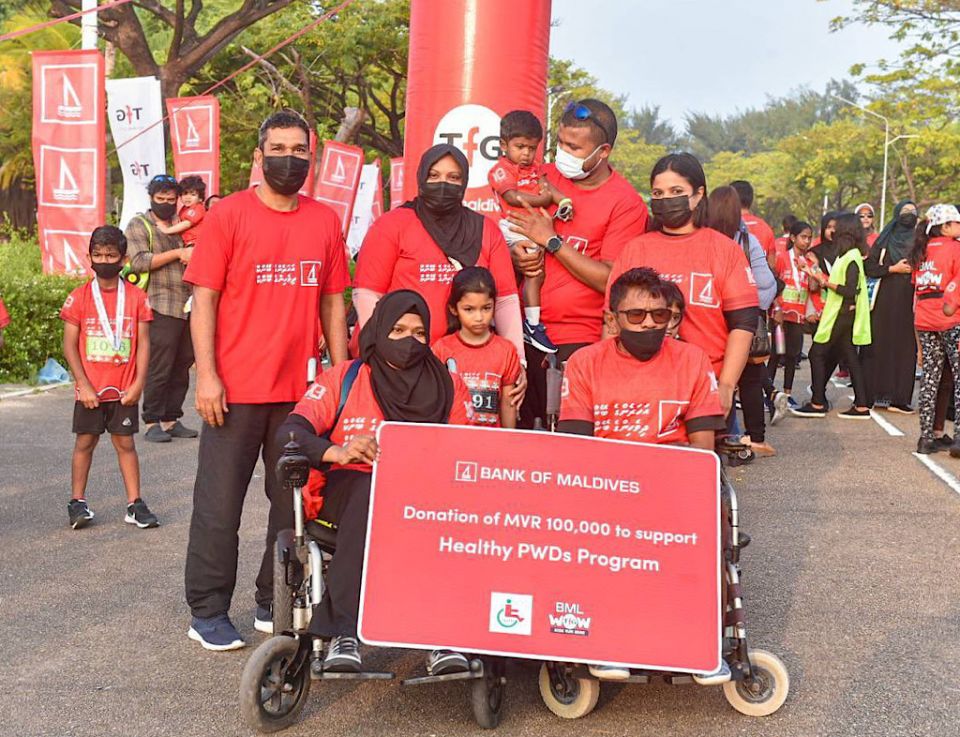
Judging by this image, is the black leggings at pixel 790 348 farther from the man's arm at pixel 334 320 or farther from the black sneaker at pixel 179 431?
the man's arm at pixel 334 320

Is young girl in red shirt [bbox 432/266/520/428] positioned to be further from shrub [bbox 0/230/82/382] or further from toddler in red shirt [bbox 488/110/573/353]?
shrub [bbox 0/230/82/382]

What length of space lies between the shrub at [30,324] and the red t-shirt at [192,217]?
145 inches

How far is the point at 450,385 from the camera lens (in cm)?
486

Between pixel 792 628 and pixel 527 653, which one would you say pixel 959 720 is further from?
pixel 527 653

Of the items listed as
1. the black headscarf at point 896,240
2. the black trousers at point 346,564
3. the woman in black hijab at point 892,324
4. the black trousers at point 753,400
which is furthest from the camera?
the woman in black hijab at point 892,324

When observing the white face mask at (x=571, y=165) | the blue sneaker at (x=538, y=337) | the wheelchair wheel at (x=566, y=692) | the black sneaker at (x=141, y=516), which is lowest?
the black sneaker at (x=141, y=516)

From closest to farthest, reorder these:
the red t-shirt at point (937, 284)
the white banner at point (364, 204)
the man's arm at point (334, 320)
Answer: the man's arm at point (334, 320), the red t-shirt at point (937, 284), the white banner at point (364, 204)

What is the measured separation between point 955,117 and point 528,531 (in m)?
31.3

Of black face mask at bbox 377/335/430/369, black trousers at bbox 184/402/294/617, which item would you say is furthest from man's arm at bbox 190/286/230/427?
black face mask at bbox 377/335/430/369

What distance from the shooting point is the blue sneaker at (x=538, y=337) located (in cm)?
588

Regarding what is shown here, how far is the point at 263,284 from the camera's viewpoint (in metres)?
5.25

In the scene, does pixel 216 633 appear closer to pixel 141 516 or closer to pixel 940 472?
pixel 141 516

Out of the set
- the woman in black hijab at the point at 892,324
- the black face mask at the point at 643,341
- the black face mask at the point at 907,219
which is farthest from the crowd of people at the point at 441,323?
the woman in black hijab at the point at 892,324

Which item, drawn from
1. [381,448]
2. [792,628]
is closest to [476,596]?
[381,448]
